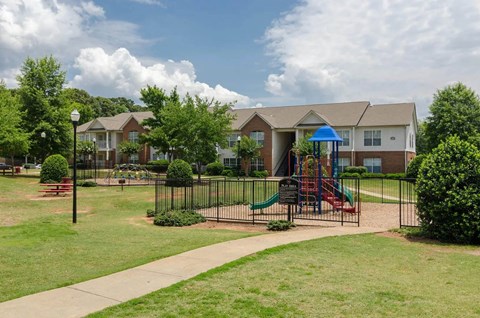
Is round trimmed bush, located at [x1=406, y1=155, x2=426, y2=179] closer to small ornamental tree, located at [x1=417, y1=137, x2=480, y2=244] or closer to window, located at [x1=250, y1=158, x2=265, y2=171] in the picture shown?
window, located at [x1=250, y1=158, x2=265, y2=171]

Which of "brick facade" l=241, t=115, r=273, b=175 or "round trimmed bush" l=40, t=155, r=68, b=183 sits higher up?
"brick facade" l=241, t=115, r=273, b=175

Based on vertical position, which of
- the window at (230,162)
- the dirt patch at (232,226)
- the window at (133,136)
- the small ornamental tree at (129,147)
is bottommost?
the dirt patch at (232,226)

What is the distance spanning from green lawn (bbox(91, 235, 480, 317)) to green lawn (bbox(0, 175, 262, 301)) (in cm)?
212

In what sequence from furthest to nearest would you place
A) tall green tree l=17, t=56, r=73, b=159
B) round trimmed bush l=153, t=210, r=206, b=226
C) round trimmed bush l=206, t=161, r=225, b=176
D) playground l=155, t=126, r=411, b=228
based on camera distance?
round trimmed bush l=206, t=161, r=225, b=176 → tall green tree l=17, t=56, r=73, b=159 → round trimmed bush l=153, t=210, r=206, b=226 → playground l=155, t=126, r=411, b=228

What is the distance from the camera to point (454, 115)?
4397 centimetres

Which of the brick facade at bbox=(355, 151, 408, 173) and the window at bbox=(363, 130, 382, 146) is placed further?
the window at bbox=(363, 130, 382, 146)

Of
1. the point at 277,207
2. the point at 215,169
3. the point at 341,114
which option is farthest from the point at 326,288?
the point at 341,114

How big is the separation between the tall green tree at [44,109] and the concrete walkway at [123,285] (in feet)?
113

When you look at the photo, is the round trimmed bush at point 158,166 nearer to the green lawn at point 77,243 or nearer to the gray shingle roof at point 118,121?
the gray shingle roof at point 118,121

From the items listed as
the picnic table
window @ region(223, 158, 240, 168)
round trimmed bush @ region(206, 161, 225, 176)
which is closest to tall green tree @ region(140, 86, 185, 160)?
round trimmed bush @ region(206, 161, 225, 176)

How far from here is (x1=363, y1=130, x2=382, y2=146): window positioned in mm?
43938

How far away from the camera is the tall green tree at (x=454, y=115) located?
143ft

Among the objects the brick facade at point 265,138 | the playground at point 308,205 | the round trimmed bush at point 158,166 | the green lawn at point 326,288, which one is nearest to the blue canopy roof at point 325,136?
the playground at point 308,205

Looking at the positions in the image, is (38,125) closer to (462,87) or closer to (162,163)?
(162,163)
